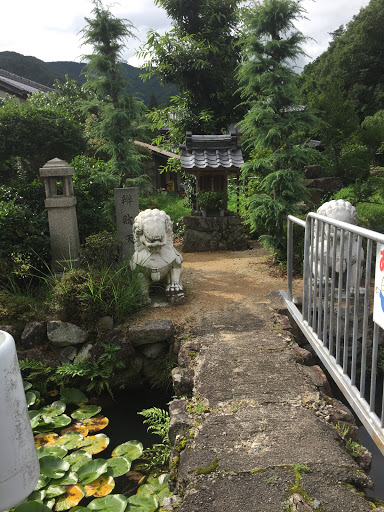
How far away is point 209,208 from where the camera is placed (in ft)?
29.7

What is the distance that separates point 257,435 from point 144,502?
98cm

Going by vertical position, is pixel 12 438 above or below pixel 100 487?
above

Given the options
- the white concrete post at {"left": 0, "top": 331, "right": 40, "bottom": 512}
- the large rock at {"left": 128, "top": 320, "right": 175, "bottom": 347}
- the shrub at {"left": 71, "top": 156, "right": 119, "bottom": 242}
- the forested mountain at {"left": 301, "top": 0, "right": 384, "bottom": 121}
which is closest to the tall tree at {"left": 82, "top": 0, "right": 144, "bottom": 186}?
the shrub at {"left": 71, "top": 156, "right": 119, "bottom": 242}

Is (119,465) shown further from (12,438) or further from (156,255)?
(156,255)

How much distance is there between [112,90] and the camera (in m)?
7.86

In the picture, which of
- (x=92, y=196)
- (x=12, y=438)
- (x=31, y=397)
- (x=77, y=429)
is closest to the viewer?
(x=12, y=438)

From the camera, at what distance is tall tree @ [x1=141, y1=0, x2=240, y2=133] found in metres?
12.7

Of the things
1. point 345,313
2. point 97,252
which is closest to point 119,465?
point 345,313

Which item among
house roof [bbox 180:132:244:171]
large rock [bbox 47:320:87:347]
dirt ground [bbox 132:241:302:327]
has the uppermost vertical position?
house roof [bbox 180:132:244:171]

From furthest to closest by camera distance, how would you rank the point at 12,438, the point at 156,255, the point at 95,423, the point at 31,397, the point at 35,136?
the point at 35,136, the point at 156,255, the point at 31,397, the point at 95,423, the point at 12,438

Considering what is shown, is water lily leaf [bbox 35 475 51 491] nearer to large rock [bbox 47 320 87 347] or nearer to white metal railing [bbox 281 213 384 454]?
large rock [bbox 47 320 87 347]

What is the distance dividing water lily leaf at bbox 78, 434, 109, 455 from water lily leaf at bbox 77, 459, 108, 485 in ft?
0.99

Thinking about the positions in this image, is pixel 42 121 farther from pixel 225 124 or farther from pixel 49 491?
pixel 225 124

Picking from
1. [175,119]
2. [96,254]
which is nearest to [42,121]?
[96,254]
